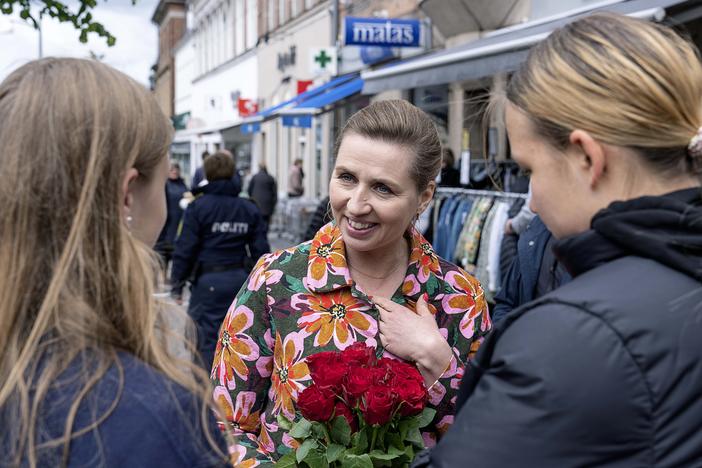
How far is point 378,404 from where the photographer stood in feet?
5.96

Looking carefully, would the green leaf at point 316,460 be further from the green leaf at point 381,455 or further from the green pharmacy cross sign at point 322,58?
the green pharmacy cross sign at point 322,58

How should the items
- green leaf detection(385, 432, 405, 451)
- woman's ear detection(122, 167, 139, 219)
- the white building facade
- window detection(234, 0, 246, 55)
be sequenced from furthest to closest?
window detection(234, 0, 246, 55) → the white building facade → green leaf detection(385, 432, 405, 451) → woman's ear detection(122, 167, 139, 219)

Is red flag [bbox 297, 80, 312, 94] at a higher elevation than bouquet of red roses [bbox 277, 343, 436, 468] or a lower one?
higher

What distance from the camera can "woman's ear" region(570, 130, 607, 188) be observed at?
1.39 m

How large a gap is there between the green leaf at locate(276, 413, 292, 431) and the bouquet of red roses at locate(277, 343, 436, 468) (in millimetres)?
113

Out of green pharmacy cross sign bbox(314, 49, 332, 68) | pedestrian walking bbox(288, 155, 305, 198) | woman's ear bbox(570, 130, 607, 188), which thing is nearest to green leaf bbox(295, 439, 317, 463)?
woman's ear bbox(570, 130, 607, 188)

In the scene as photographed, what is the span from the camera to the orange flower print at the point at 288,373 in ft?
7.16

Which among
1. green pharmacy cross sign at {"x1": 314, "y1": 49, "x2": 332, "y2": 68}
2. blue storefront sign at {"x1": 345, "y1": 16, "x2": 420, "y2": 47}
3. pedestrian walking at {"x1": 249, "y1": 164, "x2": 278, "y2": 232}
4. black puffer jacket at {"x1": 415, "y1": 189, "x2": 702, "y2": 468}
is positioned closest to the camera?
black puffer jacket at {"x1": 415, "y1": 189, "x2": 702, "y2": 468}

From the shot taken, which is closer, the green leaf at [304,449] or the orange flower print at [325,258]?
the green leaf at [304,449]

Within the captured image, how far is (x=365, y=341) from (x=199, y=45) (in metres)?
48.3

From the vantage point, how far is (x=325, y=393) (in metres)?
1.86

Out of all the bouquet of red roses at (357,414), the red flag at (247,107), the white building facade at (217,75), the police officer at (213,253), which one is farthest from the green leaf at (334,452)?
the red flag at (247,107)

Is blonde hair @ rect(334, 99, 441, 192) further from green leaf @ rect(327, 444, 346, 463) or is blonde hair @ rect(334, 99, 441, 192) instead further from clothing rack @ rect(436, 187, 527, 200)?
clothing rack @ rect(436, 187, 527, 200)

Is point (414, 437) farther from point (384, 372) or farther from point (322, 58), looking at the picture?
point (322, 58)
